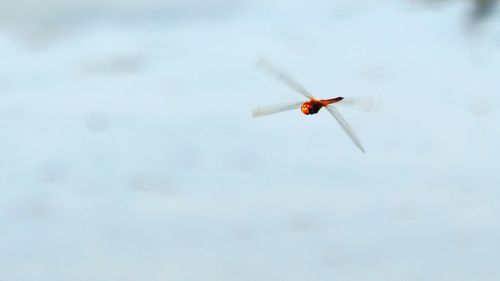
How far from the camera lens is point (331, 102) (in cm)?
6350

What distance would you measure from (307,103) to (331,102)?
20.0 ft

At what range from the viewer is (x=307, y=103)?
69.1m

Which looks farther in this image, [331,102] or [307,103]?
[307,103]
